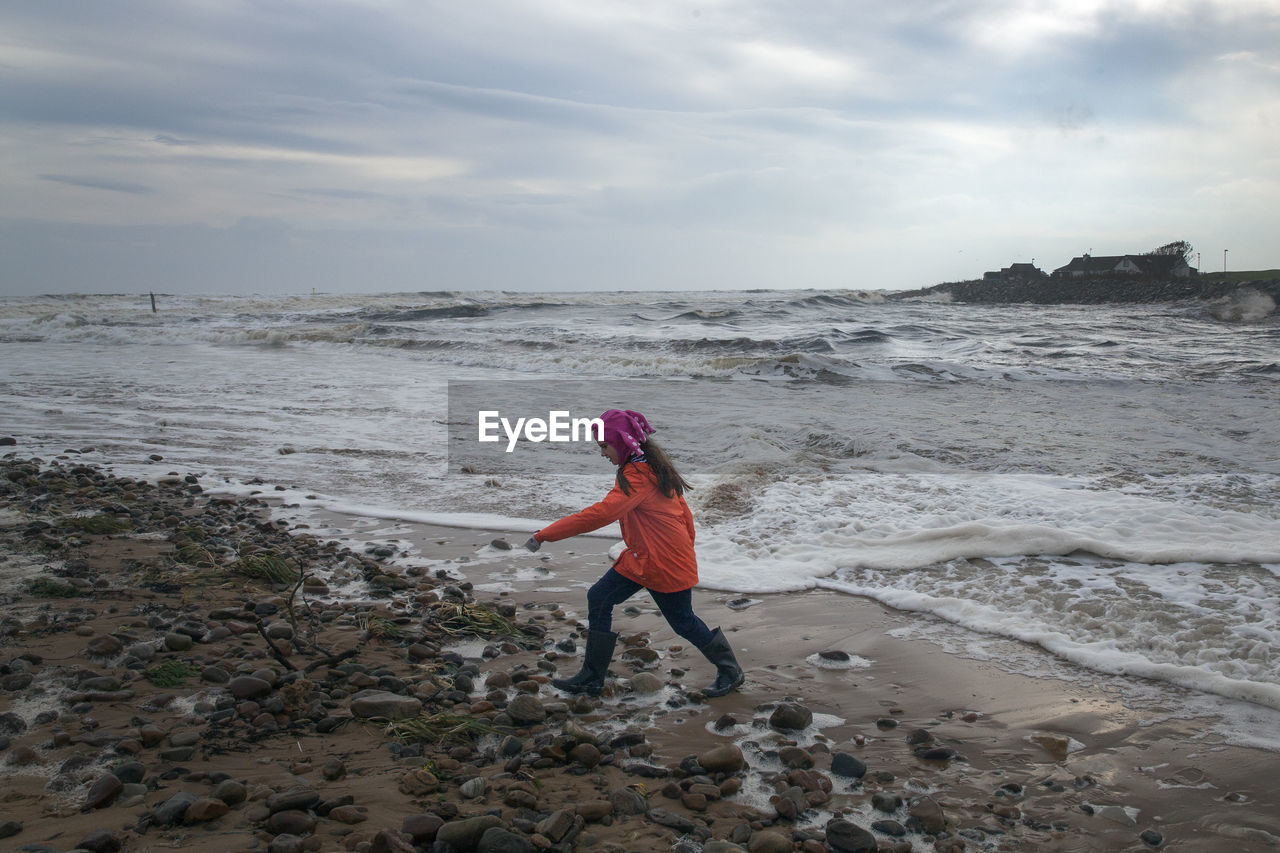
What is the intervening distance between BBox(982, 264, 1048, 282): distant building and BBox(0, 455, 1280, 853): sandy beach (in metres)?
65.8

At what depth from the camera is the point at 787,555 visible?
259 inches

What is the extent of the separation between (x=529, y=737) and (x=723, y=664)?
113 centimetres

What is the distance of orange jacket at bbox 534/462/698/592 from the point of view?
13.3 ft

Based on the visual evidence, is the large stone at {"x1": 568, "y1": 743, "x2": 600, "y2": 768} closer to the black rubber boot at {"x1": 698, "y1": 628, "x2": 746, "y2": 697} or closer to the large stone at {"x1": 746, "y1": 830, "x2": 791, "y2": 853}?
the large stone at {"x1": 746, "y1": 830, "x2": 791, "y2": 853}

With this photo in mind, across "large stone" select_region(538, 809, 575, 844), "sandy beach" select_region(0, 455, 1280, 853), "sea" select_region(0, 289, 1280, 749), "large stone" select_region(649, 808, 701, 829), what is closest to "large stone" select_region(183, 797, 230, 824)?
"sandy beach" select_region(0, 455, 1280, 853)

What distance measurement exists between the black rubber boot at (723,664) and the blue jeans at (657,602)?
0.05 metres

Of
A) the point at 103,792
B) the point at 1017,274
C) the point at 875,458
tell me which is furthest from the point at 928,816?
the point at 1017,274

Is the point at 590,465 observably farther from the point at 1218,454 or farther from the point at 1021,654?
the point at 1218,454

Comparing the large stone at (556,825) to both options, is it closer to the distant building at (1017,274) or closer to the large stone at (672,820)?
the large stone at (672,820)

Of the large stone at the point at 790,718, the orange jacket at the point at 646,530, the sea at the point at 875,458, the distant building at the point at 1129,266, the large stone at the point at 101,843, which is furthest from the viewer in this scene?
the distant building at the point at 1129,266

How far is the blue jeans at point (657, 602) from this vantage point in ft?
13.7

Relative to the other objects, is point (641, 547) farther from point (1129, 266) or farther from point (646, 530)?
point (1129, 266)

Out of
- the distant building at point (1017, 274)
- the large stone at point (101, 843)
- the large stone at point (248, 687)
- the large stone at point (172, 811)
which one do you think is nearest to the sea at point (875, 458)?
the large stone at point (248, 687)

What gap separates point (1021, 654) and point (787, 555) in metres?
2.19
